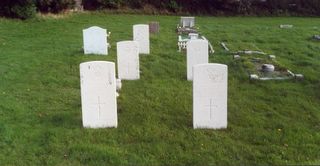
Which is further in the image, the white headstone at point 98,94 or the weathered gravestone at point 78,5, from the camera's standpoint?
the weathered gravestone at point 78,5

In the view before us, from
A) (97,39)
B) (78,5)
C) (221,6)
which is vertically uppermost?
(97,39)

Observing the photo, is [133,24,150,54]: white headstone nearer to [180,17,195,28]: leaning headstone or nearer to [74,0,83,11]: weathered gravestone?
[180,17,195,28]: leaning headstone

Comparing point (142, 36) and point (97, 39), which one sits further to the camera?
point (142, 36)

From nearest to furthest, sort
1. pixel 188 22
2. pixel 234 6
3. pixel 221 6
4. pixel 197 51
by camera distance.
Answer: pixel 197 51, pixel 188 22, pixel 234 6, pixel 221 6

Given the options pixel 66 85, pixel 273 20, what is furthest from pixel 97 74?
pixel 273 20

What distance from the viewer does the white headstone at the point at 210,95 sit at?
7.37 meters

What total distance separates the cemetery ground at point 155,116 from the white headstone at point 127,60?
11.5 inches

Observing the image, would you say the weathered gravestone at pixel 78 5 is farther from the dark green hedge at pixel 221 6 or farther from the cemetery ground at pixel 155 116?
the cemetery ground at pixel 155 116

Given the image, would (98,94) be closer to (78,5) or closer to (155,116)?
(155,116)

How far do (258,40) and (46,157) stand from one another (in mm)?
12459

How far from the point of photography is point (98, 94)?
7.48 metres

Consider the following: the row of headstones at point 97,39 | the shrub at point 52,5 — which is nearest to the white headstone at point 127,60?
the row of headstones at point 97,39

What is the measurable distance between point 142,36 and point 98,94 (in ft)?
22.0

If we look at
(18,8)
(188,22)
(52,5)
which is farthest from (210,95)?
(52,5)
